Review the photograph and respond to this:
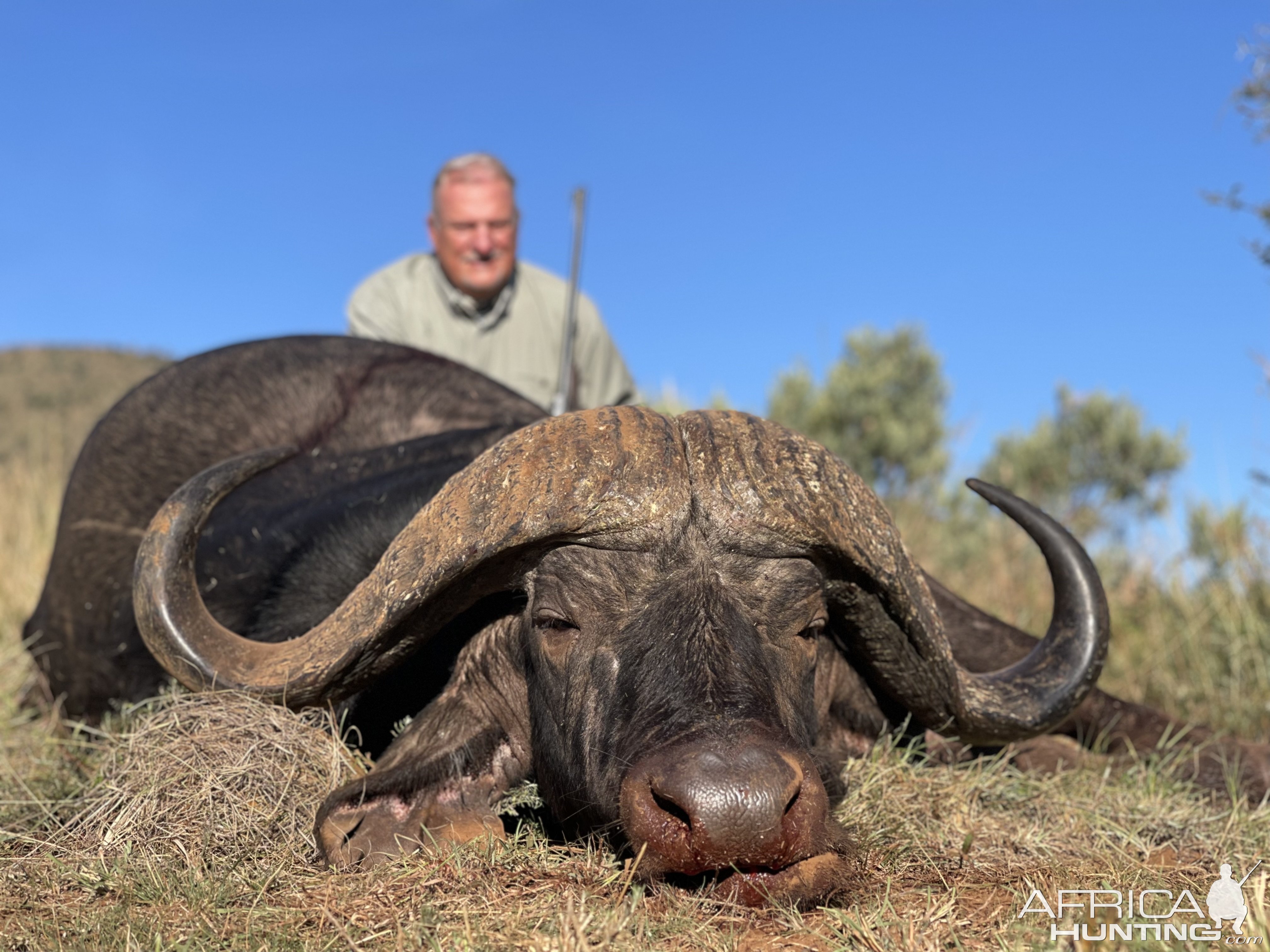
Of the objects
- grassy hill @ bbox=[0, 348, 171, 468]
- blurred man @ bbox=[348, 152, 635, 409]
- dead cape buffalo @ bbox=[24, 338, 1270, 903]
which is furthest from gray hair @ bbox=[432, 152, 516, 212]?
grassy hill @ bbox=[0, 348, 171, 468]

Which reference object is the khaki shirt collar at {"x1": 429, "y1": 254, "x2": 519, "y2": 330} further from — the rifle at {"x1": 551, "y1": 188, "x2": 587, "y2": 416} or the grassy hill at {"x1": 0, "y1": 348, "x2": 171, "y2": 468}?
the grassy hill at {"x1": 0, "y1": 348, "x2": 171, "y2": 468}

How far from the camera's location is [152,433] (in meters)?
4.93

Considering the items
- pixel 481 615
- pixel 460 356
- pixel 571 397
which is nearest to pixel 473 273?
pixel 460 356

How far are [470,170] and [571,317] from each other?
1253 millimetres

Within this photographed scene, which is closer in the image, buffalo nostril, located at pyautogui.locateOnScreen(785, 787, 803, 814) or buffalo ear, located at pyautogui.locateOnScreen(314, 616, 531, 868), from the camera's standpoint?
buffalo nostril, located at pyautogui.locateOnScreen(785, 787, 803, 814)

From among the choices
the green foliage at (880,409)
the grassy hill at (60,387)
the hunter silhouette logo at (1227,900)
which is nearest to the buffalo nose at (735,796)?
the hunter silhouette logo at (1227,900)

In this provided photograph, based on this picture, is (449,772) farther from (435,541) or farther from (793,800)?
(793,800)

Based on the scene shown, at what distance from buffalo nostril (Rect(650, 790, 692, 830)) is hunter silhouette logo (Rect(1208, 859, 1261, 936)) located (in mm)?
1158

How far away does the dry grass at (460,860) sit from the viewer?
234cm

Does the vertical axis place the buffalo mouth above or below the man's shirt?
below

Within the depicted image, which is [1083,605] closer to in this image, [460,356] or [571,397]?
[571,397]

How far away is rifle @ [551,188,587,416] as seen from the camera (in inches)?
273

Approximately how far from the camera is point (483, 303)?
7539mm

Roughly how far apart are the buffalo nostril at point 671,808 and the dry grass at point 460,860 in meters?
0.23
